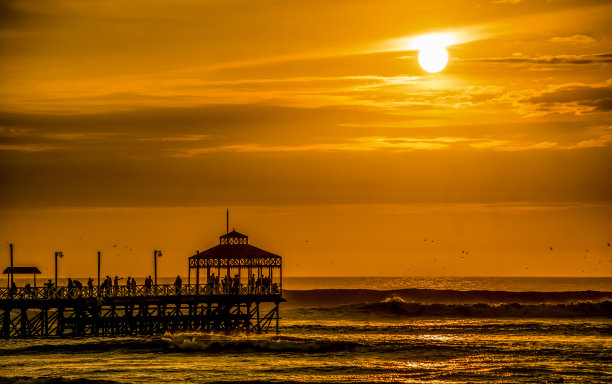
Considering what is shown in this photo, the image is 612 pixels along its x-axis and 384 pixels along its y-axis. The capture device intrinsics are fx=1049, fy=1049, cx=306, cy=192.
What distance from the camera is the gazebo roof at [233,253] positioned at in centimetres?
7262

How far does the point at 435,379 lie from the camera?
4888 centimetres

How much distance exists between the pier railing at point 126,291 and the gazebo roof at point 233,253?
2213 mm

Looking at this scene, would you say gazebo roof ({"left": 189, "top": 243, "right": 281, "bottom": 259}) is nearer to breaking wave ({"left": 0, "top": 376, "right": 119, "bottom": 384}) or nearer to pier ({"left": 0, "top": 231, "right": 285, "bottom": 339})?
pier ({"left": 0, "top": 231, "right": 285, "bottom": 339})

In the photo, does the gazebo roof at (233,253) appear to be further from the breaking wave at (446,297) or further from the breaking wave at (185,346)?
the breaking wave at (446,297)

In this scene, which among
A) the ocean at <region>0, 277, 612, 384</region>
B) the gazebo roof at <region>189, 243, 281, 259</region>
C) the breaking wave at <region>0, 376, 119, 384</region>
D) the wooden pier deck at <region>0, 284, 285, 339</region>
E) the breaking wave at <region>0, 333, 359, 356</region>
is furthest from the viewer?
the gazebo roof at <region>189, 243, 281, 259</region>

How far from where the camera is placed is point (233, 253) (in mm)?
72688

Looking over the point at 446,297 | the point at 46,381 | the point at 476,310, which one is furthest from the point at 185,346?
the point at 446,297

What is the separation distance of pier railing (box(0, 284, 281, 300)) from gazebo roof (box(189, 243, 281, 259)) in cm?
221

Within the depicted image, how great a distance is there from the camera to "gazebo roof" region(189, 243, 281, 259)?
238ft

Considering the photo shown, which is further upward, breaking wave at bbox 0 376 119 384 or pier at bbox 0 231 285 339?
pier at bbox 0 231 285 339

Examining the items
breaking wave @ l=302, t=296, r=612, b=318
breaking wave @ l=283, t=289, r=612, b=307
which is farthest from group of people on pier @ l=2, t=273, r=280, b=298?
breaking wave @ l=283, t=289, r=612, b=307

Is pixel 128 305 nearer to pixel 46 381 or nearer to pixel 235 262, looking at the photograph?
pixel 235 262

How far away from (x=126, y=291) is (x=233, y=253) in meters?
7.73

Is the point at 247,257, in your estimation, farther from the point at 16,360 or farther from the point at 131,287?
the point at 16,360
